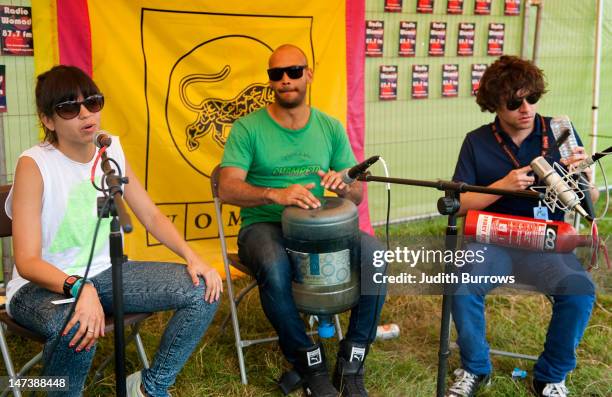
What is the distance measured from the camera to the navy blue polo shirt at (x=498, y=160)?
10.5ft

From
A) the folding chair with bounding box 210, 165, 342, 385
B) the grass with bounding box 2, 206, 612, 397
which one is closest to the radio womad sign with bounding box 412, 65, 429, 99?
the grass with bounding box 2, 206, 612, 397

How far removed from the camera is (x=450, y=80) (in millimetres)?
Answer: 5621

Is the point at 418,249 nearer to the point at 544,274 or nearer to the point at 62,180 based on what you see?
the point at 544,274

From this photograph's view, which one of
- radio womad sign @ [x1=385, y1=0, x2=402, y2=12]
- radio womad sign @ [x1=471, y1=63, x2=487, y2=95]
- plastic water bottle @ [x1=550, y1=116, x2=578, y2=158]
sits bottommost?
plastic water bottle @ [x1=550, y1=116, x2=578, y2=158]

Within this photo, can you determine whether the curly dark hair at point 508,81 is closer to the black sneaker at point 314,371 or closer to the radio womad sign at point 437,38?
the black sneaker at point 314,371

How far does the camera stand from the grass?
3166 millimetres

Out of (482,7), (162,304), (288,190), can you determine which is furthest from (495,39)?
(162,304)

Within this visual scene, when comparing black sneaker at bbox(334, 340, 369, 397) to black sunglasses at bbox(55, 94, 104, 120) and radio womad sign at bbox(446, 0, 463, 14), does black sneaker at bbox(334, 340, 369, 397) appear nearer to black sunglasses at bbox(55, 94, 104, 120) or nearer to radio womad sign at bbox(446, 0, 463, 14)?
black sunglasses at bbox(55, 94, 104, 120)

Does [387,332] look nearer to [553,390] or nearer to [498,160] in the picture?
[553,390]

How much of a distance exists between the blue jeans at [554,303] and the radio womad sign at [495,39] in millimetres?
3143

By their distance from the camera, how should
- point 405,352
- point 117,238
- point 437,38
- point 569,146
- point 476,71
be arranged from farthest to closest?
point 476,71 < point 437,38 < point 405,352 < point 569,146 < point 117,238

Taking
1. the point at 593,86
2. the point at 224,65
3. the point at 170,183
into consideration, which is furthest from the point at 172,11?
the point at 593,86

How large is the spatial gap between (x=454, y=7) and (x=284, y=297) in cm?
346

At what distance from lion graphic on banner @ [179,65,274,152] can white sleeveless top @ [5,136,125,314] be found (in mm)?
1544
